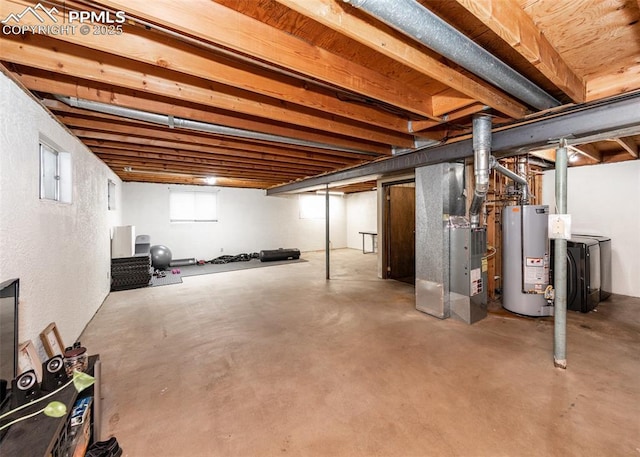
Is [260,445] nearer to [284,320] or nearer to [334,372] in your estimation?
[334,372]

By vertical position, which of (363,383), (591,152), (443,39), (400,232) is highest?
(591,152)

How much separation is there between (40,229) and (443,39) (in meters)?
2.83

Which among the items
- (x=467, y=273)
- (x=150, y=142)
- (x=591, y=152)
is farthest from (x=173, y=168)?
(x=591, y=152)

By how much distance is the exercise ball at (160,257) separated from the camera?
600 centimetres

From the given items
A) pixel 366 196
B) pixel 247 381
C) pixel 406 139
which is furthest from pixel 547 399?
pixel 366 196

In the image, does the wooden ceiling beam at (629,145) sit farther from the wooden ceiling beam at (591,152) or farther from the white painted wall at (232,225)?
the white painted wall at (232,225)

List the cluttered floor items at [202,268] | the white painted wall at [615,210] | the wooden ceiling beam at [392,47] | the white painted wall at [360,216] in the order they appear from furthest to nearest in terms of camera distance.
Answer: the white painted wall at [360,216] < the cluttered floor items at [202,268] < the white painted wall at [615,210] < the wooden ceiling beam at [392,47]

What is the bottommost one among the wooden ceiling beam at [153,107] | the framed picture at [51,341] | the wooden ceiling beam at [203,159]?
the framed picture at [51,341]

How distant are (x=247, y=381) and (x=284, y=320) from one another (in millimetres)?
1156

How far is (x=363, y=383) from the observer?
6.35 ft

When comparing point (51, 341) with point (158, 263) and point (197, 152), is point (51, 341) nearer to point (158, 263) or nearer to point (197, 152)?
point (197, 152)

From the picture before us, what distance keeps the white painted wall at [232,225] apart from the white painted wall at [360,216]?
374mm

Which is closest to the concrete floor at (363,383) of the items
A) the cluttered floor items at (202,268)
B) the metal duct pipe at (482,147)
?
the metal duct pipe at (482,147)

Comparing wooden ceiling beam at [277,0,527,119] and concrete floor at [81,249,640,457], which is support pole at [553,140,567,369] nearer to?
concrete floor at [81,249,640,457]
